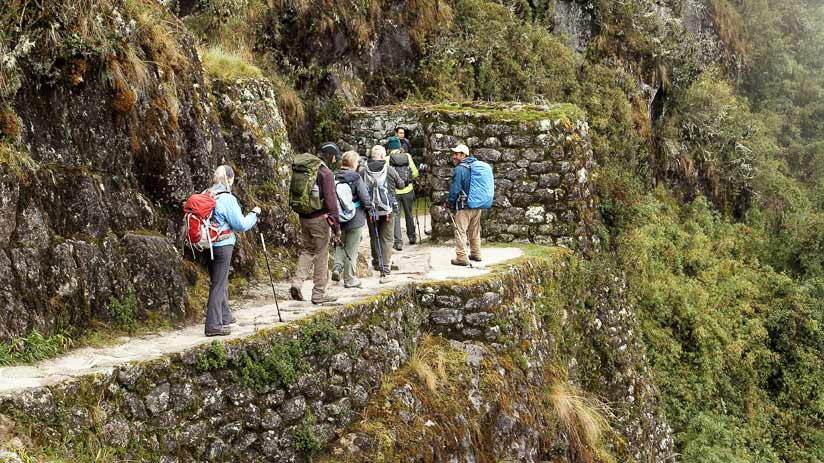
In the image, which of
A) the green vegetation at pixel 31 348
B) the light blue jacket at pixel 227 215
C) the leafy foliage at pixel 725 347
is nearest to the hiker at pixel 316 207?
the light blue jacket at pixel 227 215

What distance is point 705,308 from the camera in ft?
49.9

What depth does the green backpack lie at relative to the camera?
8.37m

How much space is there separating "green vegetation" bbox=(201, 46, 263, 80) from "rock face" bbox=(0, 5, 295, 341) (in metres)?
1.88

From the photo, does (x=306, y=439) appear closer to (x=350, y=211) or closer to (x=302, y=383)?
(x=302, y=383)

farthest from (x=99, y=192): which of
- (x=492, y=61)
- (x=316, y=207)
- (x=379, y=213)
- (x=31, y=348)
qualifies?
(x=492, y=61)

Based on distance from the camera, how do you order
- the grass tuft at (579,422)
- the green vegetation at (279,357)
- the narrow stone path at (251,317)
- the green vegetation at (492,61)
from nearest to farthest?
the narrow stone path at (251,317)
the green vegetation at (279,357)
the grass tuft at (579,422)
the green vegetation at (492,61)

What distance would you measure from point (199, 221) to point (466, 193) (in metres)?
4.59

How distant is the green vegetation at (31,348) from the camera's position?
19.8 ft

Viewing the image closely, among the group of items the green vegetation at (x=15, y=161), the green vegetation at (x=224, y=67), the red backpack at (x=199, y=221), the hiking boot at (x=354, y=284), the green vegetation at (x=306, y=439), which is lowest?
the green vegetation at (x=306, y=439)

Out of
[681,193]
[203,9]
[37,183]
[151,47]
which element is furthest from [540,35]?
[37,183]

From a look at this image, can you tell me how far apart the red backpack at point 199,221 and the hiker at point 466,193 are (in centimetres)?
433

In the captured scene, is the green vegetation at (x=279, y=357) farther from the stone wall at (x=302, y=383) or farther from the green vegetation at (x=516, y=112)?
the green vegetation at (x=516, y=112)

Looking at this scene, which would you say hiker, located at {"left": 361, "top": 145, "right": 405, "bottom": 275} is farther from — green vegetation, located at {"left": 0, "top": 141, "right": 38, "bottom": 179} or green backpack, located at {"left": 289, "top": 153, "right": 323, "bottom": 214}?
green vegetation, located at {"left": 0, "top": 141, "right": 38, "bottom": 179}

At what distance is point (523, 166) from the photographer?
12.4 meters
